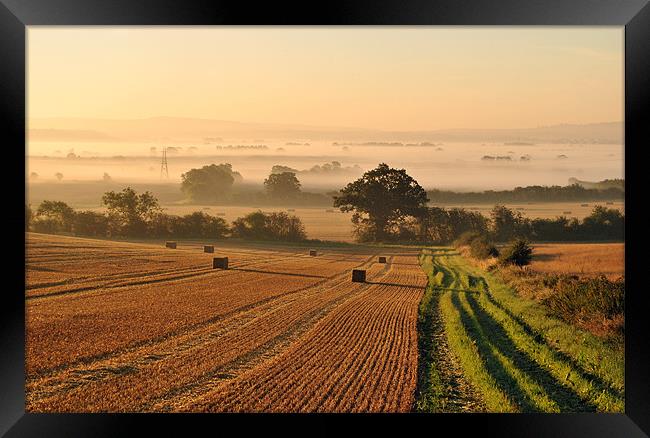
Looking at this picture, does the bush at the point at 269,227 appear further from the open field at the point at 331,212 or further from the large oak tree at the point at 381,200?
the large oak tree at the point at 381,200

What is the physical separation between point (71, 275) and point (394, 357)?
9269 mm

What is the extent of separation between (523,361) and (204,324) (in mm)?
6108

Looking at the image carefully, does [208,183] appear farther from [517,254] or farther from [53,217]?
[517,254]

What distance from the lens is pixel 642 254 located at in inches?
289

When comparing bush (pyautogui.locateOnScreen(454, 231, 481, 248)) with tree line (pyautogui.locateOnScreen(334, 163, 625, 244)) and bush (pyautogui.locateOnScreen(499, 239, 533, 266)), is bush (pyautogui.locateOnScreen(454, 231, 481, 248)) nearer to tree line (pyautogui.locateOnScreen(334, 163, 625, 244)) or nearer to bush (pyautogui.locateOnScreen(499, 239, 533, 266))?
tree line (pyautogui.locateOnScreen(334, 163, 625, 244))

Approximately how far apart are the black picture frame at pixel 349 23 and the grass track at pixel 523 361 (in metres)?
1.85

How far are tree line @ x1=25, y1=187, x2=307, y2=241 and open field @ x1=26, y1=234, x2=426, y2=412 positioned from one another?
18.6 inches

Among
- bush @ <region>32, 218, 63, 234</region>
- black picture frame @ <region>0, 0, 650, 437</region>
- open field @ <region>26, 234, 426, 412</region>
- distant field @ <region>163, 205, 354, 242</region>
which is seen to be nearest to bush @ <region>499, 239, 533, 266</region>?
open field @ <region>26, 234, 426, 412</region>

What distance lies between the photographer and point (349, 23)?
24.4 feet

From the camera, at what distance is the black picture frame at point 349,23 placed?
7.23 metres

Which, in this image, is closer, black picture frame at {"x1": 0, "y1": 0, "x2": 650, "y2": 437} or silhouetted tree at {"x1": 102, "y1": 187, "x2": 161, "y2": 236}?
black picture frame at {"x1": 0, "y1": 0, "x2": 650, "y2": 437}

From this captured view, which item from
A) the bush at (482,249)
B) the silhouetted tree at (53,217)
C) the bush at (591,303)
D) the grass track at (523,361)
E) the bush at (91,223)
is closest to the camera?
the grass track at (523,361)

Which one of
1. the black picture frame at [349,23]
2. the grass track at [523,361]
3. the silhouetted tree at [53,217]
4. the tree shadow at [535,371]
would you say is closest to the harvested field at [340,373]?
the grass track at [523,361]

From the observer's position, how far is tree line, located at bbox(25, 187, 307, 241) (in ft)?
59.6
